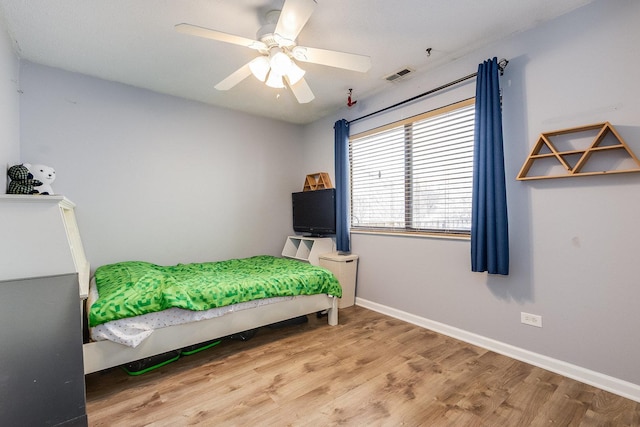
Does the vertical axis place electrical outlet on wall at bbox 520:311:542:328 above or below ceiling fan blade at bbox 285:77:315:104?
below

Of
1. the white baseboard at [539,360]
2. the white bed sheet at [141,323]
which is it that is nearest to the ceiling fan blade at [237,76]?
the white bed sheet at [141,323]

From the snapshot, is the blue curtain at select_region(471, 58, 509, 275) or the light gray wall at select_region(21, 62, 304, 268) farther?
the light gray wall at select_region(21, 62, 304, 268)

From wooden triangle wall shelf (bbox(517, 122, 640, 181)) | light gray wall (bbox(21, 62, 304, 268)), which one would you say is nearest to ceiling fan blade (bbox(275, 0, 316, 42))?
wooden triangle wall shelf (bbox(517, 122, 640, 181))

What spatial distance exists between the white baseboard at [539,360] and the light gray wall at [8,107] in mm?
3572

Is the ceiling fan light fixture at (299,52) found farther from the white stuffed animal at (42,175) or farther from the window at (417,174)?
the white stuffed animal at (42,175)

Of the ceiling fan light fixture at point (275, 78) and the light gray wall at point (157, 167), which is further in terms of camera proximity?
the light gray wall at point (157, 167)

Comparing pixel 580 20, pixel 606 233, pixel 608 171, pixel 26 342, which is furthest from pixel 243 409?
pixel 580 20

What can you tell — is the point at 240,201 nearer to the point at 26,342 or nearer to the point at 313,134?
the point at 313,134

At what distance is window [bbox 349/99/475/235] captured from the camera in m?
2.58

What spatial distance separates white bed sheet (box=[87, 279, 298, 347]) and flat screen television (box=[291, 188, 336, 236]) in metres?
1.71

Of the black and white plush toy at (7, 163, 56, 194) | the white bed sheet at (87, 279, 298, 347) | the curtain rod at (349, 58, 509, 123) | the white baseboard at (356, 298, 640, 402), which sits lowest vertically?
the white baseboard at (356, 298, 640, 402)

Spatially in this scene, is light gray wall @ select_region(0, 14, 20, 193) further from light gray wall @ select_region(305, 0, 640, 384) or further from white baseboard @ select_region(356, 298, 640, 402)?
white baseboard @ select_region(356, 298, 640, 402)

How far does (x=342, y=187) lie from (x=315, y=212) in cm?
58

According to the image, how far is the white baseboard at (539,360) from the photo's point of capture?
5.82 ft
